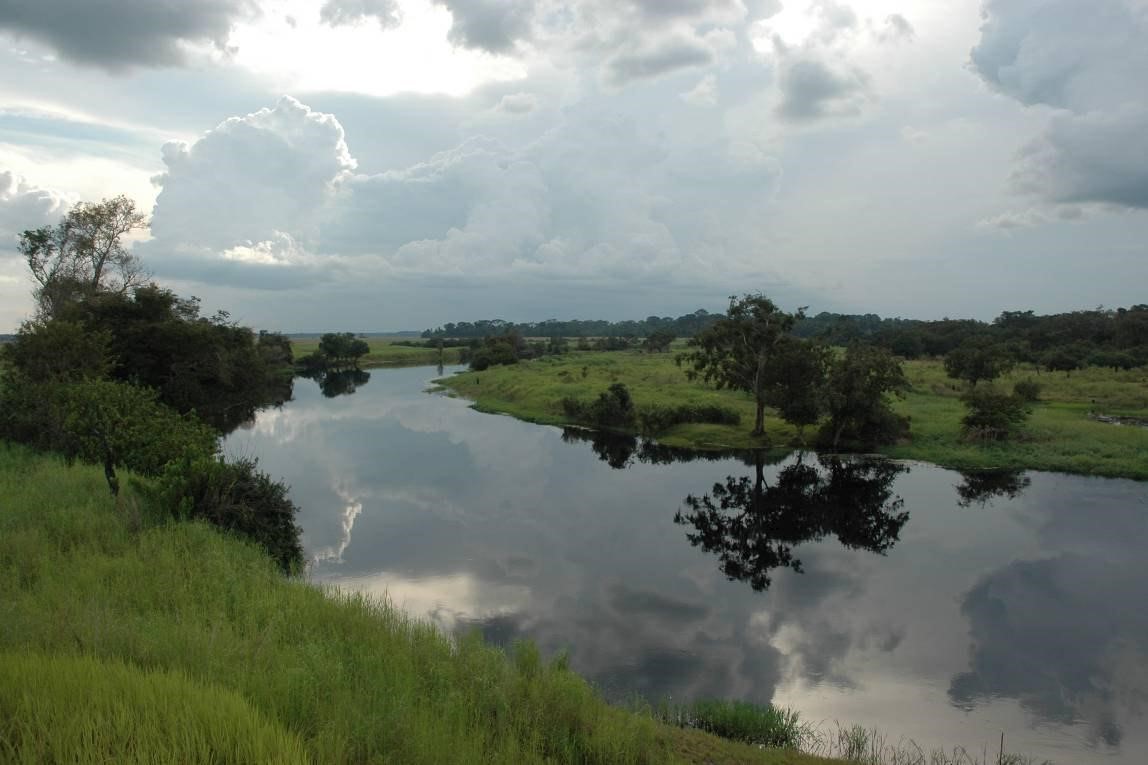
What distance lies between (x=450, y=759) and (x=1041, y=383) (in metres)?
71.6

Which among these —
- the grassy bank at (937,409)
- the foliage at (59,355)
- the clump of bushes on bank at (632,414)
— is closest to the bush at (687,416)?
the clump of bushes on bank at (632,414)

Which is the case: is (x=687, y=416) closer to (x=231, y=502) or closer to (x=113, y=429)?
(x=231, y=502)

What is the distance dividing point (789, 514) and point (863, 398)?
A: 47.6 ft

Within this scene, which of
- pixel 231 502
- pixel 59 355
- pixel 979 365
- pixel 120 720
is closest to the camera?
pixel 120 720

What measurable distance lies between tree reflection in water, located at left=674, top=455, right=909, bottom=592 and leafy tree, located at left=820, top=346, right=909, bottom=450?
11.9 ft

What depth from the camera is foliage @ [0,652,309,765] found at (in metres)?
5.53

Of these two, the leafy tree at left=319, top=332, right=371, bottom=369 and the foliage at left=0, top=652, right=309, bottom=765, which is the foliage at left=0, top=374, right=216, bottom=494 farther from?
the leafy tree at left=319, top=332, right=371, bottom=369

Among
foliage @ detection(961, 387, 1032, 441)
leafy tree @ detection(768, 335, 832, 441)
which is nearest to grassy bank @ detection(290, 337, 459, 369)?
leafy tree @ detection(768, 335, 832, 441)

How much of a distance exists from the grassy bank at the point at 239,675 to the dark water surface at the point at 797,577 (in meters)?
5.38

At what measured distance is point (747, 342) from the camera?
142ft

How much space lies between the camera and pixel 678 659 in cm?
1652

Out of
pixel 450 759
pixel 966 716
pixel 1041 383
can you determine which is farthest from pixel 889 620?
pixel 1041 383

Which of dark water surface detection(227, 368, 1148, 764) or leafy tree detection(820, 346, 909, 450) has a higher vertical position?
leafy tree detection(820, 346, 909, 450)

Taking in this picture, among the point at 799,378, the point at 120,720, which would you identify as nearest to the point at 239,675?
the point at 120,720
